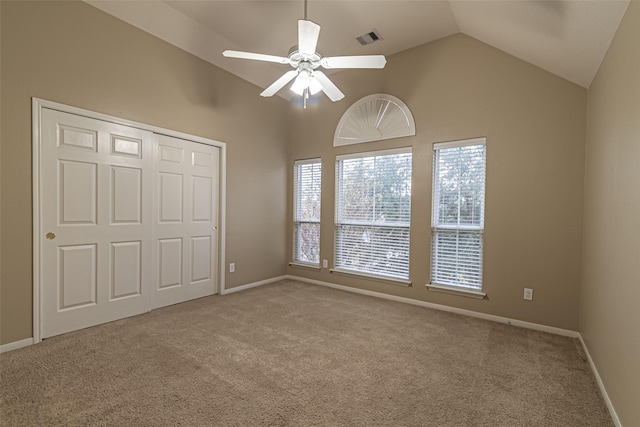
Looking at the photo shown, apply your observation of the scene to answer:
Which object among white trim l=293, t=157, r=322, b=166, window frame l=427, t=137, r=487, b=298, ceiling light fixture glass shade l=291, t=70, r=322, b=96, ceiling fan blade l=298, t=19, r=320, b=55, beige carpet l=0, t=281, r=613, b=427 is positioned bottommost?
beige carpet l=0, t=281, r=613, b=427

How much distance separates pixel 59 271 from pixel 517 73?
4877 millimetres

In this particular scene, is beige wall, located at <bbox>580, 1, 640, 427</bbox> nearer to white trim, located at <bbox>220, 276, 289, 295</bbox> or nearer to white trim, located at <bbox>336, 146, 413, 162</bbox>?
white trim, located at <bbox>336, 146, 413, 162</bbox>

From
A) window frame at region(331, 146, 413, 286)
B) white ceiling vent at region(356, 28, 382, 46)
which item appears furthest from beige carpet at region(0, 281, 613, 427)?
white ceiling vent at region(356, 28, 382, 46)

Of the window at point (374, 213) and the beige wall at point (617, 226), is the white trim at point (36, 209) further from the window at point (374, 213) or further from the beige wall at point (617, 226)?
the beige wall at point (617, 226)

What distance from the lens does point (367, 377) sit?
217 centimetres

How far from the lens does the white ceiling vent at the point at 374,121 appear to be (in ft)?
12.9

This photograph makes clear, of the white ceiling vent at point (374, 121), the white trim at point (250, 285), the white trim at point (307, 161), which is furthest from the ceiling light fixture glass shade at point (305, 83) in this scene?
the white trim at point (250, 285)

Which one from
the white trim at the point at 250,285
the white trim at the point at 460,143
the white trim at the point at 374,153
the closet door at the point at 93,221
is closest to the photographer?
the closet door at the point at 93,221

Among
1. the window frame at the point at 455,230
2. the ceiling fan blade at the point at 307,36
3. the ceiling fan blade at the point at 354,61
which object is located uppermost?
the ceiling fan blade at the point at 307,36

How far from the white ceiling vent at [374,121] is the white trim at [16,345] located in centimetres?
394

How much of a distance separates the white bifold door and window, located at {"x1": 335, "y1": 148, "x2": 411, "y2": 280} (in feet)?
6.08

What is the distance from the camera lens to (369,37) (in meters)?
3.63

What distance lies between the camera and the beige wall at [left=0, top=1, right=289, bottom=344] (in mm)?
2467

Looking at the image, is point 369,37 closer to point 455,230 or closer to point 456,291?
point 455,230
